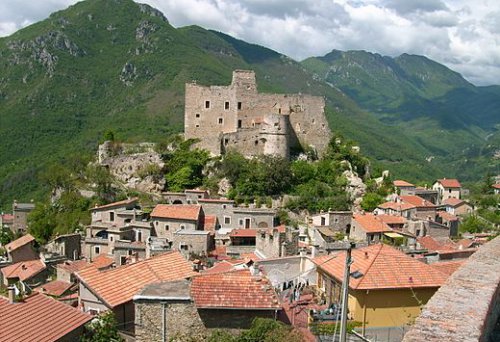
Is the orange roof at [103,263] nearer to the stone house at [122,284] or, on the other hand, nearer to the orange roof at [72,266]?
the orange roof at [72,266]

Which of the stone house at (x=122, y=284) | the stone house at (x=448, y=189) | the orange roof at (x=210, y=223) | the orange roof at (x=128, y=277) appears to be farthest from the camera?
the stone house at (x=448, y=189)

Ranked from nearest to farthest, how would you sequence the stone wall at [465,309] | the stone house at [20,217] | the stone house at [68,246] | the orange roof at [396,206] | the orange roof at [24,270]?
the stone wall at [465,309] → the orange roof at [24,270] → the stone house at [68,246] → the orange roof at [396,206] → the stone house at [20,217]

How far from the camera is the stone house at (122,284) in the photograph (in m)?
15.0

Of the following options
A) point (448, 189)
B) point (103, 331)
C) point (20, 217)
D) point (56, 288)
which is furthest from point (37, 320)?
point (448, 189)

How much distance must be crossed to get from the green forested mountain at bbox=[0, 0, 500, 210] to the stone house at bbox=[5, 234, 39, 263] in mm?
54365

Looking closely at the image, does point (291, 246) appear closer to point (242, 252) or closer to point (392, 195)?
point (242, 252)

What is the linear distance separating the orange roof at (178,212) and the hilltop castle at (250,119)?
10.1 m

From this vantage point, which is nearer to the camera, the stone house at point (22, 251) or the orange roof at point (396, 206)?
the stone house at point (22, 251)

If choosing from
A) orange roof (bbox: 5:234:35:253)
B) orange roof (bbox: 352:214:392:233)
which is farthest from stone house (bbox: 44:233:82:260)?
orange roof (bbox: 352:214:392:233)

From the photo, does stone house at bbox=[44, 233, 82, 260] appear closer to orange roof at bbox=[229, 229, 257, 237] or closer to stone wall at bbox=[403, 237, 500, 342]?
orange roof at bbox=[229, 229, 257, 237]

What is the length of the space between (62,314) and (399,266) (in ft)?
34.7

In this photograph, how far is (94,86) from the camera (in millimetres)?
→ 157750

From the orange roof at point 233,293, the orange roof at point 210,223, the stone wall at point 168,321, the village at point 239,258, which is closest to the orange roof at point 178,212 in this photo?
the village at point 239,258

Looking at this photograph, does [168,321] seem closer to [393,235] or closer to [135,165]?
[393,235]
